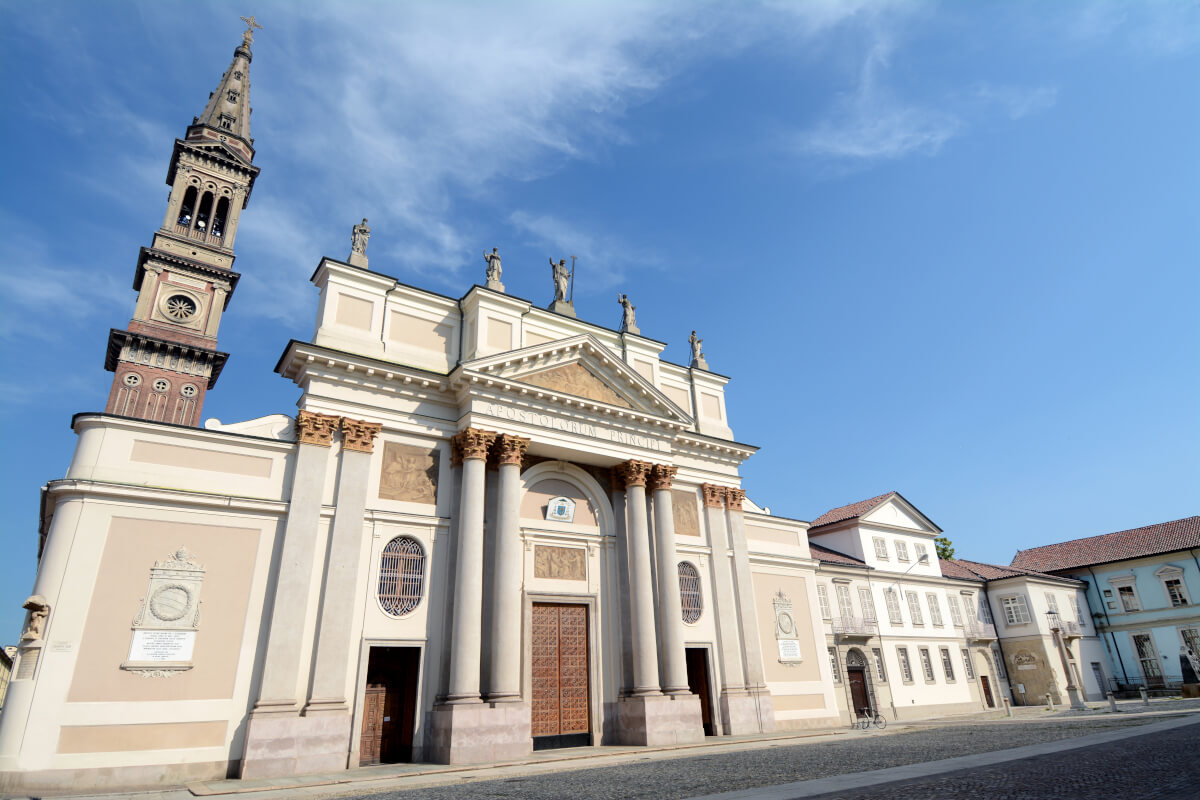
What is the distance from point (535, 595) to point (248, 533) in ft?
26.6

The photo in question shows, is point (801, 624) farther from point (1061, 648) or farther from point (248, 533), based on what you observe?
point (1061, 648)

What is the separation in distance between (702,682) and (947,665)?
20126mm

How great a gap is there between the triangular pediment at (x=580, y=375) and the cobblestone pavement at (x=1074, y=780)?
1439 cm

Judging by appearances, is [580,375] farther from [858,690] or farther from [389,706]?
[858,690]

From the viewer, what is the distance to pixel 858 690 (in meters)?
30.3

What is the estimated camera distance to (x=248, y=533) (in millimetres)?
15914

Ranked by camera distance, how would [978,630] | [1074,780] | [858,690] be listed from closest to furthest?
[1074,780]
[858,690]
[978,630]

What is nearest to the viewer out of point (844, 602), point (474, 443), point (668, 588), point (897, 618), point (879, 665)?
point (474, 443)

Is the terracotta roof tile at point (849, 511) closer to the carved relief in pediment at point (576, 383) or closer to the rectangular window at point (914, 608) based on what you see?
the rectangular window at point (914, 608)

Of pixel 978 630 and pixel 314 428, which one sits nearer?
pixel 314 428

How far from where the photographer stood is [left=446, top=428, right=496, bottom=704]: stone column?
54.1 feet

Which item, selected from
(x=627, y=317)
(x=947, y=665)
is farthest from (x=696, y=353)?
(x=947, y=665)

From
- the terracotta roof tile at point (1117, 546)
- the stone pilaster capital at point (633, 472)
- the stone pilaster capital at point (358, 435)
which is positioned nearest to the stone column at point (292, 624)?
the stone pilaster capital at point (358, 435)

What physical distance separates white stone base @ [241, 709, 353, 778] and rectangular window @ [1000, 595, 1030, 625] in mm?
39380
